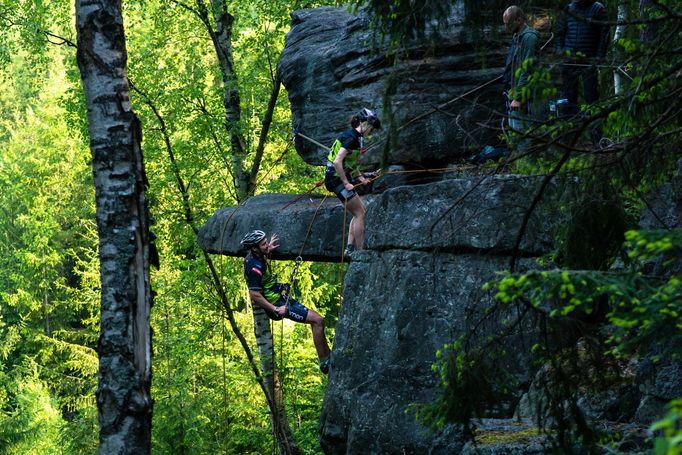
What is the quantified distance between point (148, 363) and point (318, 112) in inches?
300

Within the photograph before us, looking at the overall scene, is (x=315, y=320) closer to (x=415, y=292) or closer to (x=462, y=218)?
(x=415, y=292)

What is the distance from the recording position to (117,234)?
5.18 meters

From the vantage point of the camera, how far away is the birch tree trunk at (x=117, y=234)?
5.07m

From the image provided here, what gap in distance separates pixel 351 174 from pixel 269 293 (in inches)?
72.0

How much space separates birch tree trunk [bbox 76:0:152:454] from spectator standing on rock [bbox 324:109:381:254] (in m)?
3.23

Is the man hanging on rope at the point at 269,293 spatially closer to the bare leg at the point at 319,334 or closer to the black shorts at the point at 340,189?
the bare leg at the point at 319,334

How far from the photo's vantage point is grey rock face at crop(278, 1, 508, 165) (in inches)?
401

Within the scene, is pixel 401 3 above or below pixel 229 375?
above

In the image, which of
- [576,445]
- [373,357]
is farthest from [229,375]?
[576,445]

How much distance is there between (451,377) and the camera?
14.5 ft

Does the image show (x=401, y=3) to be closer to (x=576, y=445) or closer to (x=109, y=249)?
(x=109, y=249)

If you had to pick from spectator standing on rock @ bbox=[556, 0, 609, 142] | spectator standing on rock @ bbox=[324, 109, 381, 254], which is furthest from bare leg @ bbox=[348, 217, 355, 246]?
spectator standing on rock @ bbox=[556, 0, 609, 142]

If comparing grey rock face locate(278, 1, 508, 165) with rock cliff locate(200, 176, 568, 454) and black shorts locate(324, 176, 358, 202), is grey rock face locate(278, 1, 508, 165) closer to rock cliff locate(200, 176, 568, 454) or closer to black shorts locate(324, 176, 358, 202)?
black shorts locate(324, 176, 358, 202)

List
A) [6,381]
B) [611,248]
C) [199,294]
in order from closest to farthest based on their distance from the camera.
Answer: [611,248], [199,294], [6,381]
